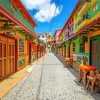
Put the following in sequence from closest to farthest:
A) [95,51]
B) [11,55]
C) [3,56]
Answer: [3,56] < [95,51] < [11,55]

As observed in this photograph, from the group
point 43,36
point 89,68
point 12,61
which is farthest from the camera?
point 43,36

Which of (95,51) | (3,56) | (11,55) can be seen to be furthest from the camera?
(11,55)

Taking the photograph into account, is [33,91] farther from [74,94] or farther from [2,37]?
[2,37]

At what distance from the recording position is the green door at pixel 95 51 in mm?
10248

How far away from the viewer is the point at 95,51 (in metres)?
10.9

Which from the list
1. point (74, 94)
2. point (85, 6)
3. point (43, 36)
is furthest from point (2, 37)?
point (43, 36)

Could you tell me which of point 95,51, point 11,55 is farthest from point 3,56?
point 95,51

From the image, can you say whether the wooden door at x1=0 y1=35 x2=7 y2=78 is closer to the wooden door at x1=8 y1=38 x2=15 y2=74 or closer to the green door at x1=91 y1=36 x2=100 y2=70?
the wooden door at x1=8 y1=38 x2=15 y2=74

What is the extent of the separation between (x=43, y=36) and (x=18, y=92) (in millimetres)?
83820

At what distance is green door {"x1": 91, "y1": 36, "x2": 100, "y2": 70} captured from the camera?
403 inches

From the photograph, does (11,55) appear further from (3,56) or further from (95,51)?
(95,51)

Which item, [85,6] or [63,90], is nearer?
[63,90]

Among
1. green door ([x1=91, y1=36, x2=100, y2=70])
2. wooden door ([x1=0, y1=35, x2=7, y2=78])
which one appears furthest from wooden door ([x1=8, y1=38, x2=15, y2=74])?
green door ([x1=91, y1=36, x2=100, y2=70])

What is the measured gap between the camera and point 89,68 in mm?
8305
